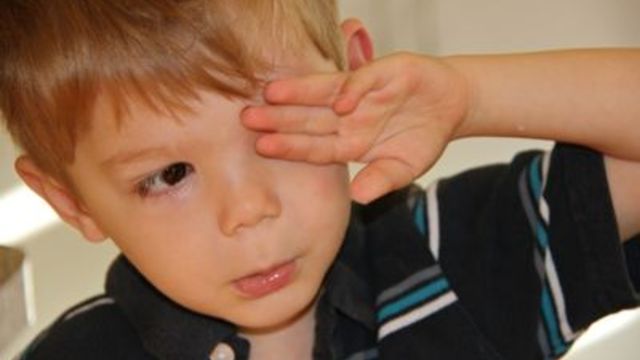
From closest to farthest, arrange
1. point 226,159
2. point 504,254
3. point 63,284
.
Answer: point 226,159
point 504,254
point 63,284

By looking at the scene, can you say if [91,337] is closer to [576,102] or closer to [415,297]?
[415,297]

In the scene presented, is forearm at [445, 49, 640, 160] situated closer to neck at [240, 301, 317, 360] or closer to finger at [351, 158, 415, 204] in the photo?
finger at [351, 158, 415, 204]

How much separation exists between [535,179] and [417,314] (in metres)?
0.12

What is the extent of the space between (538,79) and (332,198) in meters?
0.15

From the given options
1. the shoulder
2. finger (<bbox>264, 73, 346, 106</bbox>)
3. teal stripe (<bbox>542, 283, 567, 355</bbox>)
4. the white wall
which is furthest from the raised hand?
the white wall

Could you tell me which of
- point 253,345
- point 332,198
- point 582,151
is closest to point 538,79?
point 582,151

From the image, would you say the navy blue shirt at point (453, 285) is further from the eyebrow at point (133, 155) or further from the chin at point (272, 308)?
the eyebrow at point (133, 155)

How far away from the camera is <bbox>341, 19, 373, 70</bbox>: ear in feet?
2.25

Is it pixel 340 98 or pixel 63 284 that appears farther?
pixel 63 284

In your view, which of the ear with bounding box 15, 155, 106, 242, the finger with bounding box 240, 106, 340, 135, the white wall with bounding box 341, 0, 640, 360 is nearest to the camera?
the finger with bounding box 240, 106, 340, 135

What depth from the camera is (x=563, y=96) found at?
653 millimetres

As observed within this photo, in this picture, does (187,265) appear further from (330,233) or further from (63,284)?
(63,284)

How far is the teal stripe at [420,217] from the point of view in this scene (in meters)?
0.72

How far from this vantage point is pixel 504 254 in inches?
27.1
